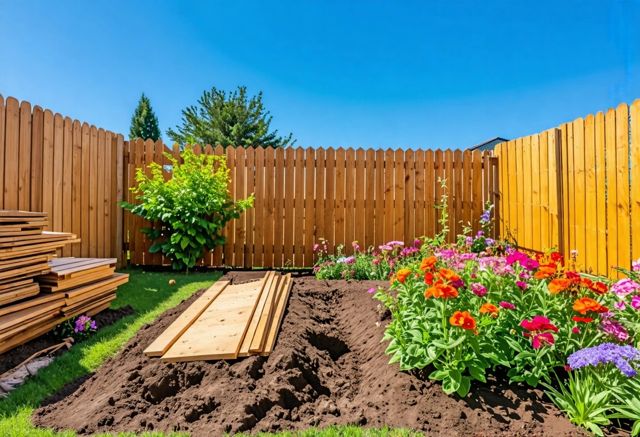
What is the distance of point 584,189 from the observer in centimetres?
452

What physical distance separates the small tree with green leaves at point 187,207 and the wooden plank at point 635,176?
453cm

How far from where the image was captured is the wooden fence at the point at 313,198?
20.9 feet

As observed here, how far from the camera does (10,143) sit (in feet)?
13.5

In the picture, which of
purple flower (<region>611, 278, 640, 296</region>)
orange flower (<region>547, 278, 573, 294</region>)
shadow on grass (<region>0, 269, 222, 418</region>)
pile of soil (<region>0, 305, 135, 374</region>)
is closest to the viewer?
orange flower (<region>547, 278, 573, 294</region>)

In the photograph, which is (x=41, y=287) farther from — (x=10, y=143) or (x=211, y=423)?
(x=211, y=423)

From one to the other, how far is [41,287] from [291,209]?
370 centimetres

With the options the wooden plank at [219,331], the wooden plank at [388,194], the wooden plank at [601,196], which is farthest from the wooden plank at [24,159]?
the wooden plank at [601,196]

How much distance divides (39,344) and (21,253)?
70cm

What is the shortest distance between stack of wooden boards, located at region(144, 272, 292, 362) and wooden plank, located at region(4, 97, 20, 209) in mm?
2244

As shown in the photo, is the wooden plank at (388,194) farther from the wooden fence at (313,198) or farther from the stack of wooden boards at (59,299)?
the stack of wooden boards at (59,299)

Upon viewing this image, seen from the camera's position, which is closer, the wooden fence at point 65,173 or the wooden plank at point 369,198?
the wooden fence at point 65,173

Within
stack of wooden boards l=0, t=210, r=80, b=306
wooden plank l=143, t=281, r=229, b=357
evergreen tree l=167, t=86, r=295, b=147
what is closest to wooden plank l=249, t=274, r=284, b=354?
wooden plank l=143, t=281, r=229, b=357

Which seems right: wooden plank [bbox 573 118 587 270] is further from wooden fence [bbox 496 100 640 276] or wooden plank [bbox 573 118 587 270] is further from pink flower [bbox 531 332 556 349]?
pink flower [bbox 531 332 556 349]

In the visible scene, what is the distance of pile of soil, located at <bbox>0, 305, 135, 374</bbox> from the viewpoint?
2.68 m
